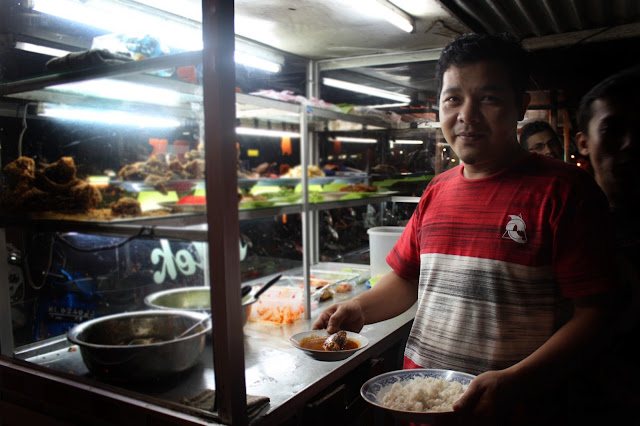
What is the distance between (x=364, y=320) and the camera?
1.77 metres

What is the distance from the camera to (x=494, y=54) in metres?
1.56

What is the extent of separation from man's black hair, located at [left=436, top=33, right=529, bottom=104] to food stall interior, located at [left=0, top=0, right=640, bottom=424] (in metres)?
0.79

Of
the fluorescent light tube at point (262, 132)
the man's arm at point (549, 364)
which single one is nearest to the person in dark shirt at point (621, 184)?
the man's arm at point (549, 364)

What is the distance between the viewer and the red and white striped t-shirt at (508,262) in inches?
54.1

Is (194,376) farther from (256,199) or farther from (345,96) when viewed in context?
(345,96)

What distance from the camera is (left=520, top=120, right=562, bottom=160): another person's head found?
317 centimetres

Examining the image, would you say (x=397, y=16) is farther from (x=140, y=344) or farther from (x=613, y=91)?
(x=140, y=344)

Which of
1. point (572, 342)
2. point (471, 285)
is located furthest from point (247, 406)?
point (572, 342)

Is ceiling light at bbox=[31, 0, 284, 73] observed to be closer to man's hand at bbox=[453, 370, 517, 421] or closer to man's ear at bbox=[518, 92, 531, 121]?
man's ear at bbox=[518, 92, 531, 121]

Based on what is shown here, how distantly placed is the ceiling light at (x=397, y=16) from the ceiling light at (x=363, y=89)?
107 centimetres

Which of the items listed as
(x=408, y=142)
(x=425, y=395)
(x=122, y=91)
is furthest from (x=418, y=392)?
(x=408, y=142)

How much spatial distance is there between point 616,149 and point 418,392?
112 cm

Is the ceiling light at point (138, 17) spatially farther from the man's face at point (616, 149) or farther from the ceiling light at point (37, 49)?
the man's face at point (616, 149)

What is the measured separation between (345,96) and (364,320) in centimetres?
298
